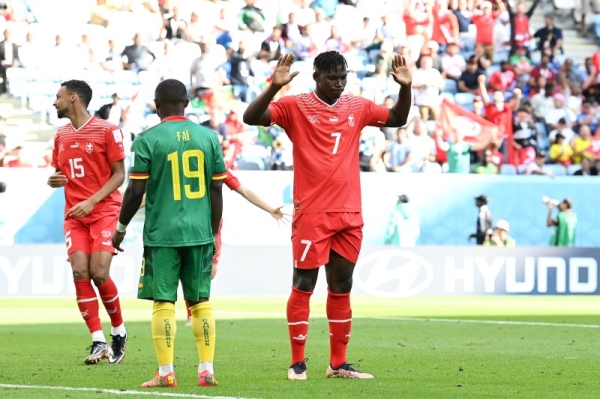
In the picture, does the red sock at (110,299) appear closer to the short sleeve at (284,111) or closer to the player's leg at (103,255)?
the player's leg at (103,255)

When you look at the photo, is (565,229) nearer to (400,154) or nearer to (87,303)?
(400,154)

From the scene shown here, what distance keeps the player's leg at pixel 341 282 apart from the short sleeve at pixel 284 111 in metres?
0.71

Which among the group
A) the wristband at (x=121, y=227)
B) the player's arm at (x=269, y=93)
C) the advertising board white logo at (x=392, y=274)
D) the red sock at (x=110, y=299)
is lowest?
the advertising board white logo at (x=392, y=274)

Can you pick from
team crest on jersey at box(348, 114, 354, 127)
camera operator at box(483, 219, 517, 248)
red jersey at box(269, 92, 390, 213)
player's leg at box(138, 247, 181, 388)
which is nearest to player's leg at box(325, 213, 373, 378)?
red jersey at box(269, 92, 390, 213)

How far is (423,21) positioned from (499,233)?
6290mm

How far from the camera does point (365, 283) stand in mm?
21766

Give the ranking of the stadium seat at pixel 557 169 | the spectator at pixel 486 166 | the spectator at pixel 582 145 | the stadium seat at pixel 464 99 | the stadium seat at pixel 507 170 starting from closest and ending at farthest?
1. the spectator at pixel 486 166
2. the stadium seat at pixel 507 170
3. the stadium seat at pixel 557 169
4. the spectator at pixel 582 145
5. the stadium seat at pixel 464 99

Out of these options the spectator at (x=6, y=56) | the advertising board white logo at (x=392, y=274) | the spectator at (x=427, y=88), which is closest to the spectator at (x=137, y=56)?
the spectator at (x=6, y=56)

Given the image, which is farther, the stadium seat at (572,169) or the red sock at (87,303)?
the stadium seat at (572,169)

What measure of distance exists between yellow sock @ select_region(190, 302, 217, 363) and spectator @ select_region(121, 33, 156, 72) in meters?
17.7

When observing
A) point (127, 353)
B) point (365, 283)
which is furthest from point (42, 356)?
point (365, 283)

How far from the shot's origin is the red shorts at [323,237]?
321 inches

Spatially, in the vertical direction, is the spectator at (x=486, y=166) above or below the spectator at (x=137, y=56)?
below

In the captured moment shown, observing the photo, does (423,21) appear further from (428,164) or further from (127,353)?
(127,353)
